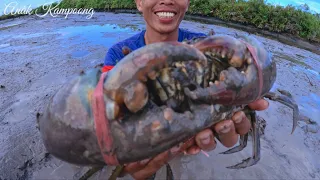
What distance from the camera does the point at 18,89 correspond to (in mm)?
5590

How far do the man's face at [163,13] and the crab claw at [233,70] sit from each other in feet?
5.22

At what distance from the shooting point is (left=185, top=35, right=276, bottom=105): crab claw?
1637mm

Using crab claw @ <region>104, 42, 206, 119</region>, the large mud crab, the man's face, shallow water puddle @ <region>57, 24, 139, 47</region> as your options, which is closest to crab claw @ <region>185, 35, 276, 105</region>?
the large mud crab

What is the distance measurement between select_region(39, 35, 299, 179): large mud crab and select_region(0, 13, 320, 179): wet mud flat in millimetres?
518

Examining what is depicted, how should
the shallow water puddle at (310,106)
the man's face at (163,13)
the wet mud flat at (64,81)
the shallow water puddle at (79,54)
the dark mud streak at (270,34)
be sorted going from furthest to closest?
the dark mud streak at (270,34) < the shallow water puddle at (79,54) < the shallow water puddle at (310,106) < the wet mud flat at (64,81) < the man's face at (163,13)

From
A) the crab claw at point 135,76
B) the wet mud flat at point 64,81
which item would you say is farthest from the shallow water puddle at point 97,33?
the crab claw at point 135,76

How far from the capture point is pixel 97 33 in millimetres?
9078

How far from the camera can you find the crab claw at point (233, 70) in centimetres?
164

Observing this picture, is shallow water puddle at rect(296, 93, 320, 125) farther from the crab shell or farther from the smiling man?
the crab shell

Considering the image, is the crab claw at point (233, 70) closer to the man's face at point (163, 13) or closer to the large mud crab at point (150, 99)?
the large mud crab at point (150, 99)

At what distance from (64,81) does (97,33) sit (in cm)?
343

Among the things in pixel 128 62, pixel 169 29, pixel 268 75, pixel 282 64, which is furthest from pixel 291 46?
pixel 128 62

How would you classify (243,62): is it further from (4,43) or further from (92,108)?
(4,43)

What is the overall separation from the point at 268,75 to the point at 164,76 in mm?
669
